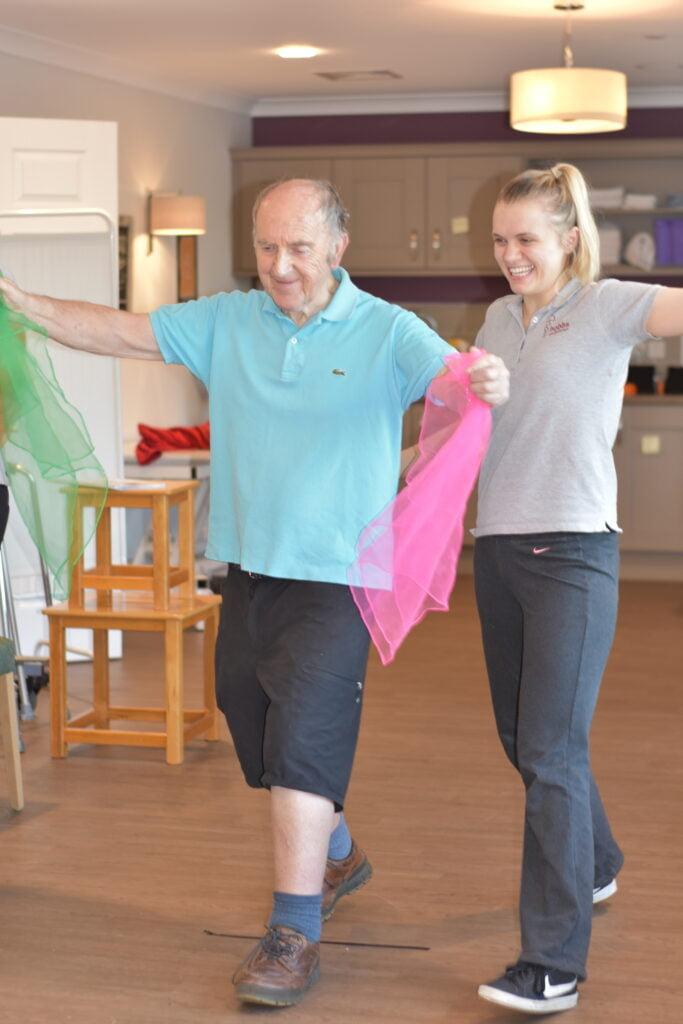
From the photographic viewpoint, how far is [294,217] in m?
2.88

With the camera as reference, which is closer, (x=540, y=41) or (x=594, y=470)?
(x=594, y=470)

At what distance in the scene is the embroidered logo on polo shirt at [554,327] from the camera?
112 inches

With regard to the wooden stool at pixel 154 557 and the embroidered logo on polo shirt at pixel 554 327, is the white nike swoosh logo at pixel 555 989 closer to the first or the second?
the embroidered logo on polo shirt at pixel 554 327

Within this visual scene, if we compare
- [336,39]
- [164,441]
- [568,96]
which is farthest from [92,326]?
[336,39]

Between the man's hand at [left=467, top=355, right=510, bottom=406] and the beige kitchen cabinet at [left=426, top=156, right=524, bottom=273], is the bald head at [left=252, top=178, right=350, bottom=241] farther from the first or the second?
the beige kitchen cabinet at [left=426, top=156, right=524, bottom=273]

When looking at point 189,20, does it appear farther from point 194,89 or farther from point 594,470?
point 594,470

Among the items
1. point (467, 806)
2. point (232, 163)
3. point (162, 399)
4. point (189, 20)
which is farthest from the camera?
point (232, 163)

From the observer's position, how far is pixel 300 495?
2.90 m

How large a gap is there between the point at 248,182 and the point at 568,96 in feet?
12.6

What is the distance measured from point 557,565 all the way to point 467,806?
1651mm

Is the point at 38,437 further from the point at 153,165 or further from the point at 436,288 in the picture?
the point at 436,288

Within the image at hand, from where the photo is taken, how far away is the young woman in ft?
9.18

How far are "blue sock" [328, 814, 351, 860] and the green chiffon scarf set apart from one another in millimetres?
918

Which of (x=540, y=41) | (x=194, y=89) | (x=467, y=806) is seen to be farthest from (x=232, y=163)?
(x=467, y=806)
